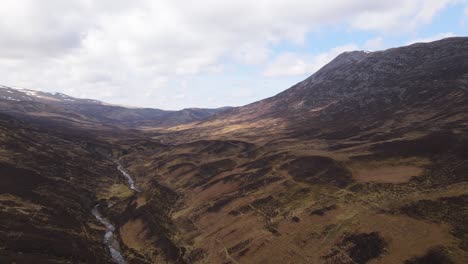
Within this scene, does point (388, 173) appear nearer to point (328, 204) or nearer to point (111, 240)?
point (328, 204)

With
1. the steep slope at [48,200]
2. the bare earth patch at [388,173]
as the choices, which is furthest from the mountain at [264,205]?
the steep slope at [48,200]

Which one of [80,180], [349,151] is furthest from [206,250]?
[80,180]

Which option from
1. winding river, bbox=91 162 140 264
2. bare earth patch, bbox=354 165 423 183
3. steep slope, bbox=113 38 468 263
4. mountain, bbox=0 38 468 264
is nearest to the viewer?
steep slope, bbox=113 38 468 263

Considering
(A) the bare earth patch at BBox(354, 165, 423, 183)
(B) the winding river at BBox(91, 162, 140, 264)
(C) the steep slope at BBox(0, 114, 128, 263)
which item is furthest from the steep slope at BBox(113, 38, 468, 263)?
(C) the steep slope at BBox(0, 114, 128, 263)

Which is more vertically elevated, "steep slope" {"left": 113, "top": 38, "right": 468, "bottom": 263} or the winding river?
"steep slope" {"left": 113, "top": 38, "right": 468, "bottom": 263}

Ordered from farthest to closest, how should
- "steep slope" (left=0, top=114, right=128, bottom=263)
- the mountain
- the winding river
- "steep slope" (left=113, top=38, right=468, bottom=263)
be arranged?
the winding river
"steep slope" (left=0, top=114, right=128, bottom=263)
the mountain
"steep slope" (left=113, top=38, right=468, bottom=263)

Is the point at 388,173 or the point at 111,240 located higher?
the point at 388,173

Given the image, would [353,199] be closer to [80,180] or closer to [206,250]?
[206,250]

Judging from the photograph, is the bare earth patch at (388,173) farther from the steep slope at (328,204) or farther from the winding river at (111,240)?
the winding river at (111,240)

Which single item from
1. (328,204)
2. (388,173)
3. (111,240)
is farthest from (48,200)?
(388,173)

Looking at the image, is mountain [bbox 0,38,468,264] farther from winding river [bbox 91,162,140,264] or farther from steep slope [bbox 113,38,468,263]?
winding river [bbox 91,162,140,264]

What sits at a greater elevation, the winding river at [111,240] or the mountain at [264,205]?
the mountain at [264,205]
